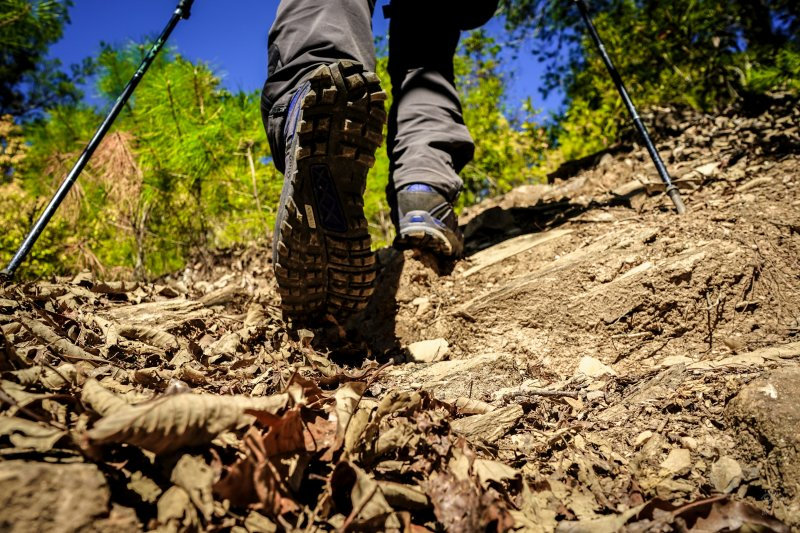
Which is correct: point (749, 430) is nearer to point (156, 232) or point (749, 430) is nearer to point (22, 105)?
point (156, 232)

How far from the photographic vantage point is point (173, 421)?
72cm

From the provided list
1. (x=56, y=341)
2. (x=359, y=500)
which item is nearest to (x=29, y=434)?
(x=359, y=500)

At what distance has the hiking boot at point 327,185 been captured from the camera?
1415 mm

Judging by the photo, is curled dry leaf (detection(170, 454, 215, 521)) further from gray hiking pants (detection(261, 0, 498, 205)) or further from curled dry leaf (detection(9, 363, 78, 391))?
gray hiking pants (detection(261, 0, 498, 205))

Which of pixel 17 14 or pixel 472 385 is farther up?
pixel 17 14

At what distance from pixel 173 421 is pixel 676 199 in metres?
2.23

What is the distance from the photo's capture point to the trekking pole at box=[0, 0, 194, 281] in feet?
5.89

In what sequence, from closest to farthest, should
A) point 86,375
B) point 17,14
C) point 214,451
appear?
1. point 214,451
2. point 86,375
3. point 17,14

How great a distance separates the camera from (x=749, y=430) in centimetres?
98

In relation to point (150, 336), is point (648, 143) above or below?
above

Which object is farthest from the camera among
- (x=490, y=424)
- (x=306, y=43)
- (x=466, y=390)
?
(x=306, y=43)

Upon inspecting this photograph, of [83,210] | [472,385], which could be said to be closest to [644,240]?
[472,385]

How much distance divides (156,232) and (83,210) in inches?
25.3

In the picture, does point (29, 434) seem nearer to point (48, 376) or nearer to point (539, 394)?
point (48, 376)
